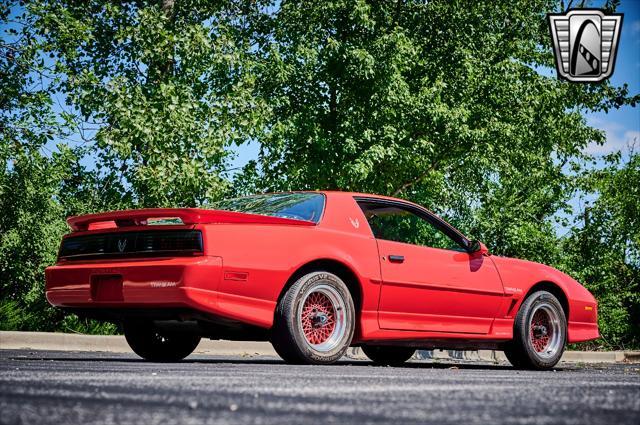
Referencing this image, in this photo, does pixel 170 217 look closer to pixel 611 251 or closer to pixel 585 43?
pixel 585 43

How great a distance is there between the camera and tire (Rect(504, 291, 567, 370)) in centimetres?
836

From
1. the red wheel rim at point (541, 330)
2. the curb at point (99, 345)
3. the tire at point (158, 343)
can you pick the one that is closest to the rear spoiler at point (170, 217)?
the tire at point (158, 343)

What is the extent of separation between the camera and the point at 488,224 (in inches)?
797

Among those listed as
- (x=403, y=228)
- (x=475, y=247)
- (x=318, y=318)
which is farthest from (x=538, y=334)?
(x=318, y=318)

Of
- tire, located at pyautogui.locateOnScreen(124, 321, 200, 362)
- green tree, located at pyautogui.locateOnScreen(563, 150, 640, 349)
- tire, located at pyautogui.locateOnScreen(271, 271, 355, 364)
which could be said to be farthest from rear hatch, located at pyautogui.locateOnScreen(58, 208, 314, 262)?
green tree, located at pyautogui.locateOnScreen(563, 150, 640, 349)

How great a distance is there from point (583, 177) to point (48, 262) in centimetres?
1575

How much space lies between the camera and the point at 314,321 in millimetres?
6816

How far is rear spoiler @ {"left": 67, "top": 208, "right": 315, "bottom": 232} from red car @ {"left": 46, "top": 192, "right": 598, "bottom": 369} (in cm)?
1

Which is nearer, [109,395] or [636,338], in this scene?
[109,395]

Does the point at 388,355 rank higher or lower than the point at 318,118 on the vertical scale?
lower

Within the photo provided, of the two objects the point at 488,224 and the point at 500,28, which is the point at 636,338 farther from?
the point at 500,28

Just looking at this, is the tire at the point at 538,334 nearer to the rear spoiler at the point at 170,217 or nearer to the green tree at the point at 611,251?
the rear spoiler at the point at 170,217

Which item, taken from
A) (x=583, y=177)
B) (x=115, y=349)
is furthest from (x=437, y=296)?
(x=583, y=177)

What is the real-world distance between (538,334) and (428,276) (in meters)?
1.69
